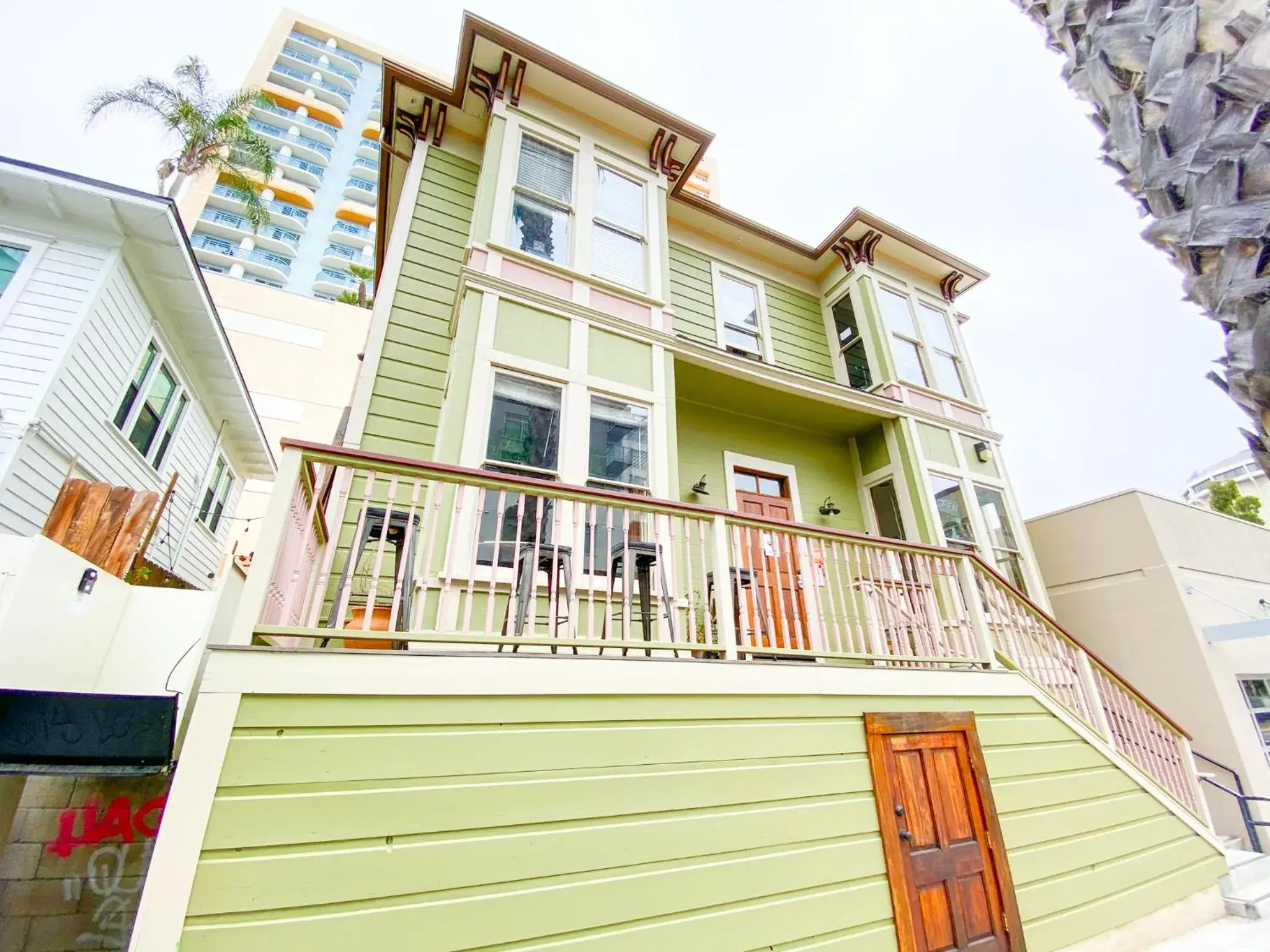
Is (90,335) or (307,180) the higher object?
(307,180)

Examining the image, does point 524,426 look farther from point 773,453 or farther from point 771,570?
point 773,453

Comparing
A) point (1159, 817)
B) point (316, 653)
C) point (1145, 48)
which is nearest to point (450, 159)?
point (316, 653)

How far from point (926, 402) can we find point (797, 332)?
2.09 meters

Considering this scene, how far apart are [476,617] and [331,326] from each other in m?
23.8

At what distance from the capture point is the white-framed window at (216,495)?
30.6 ft

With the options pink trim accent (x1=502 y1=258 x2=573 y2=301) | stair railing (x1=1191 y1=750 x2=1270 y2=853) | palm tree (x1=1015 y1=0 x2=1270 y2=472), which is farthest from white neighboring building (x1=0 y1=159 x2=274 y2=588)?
stair railing (x1=1191 y1=750 x2=1270 y2=853)

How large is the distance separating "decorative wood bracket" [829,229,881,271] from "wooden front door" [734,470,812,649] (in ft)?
12.3

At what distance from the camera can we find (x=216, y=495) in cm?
987

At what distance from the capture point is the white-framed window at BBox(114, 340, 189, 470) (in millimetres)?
6586

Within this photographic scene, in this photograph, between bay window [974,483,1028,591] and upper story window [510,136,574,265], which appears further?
bay window [974,483,1028,591]

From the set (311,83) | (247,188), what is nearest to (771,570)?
(247,188)

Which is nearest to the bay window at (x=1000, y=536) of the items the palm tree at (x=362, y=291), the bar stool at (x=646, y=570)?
the bar stool at (x=646, y=570)

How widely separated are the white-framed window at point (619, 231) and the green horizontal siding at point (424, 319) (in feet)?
5.03

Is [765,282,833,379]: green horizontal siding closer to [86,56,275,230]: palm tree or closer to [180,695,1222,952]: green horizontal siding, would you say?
[180,695,1222,952]: green horizontal siding
